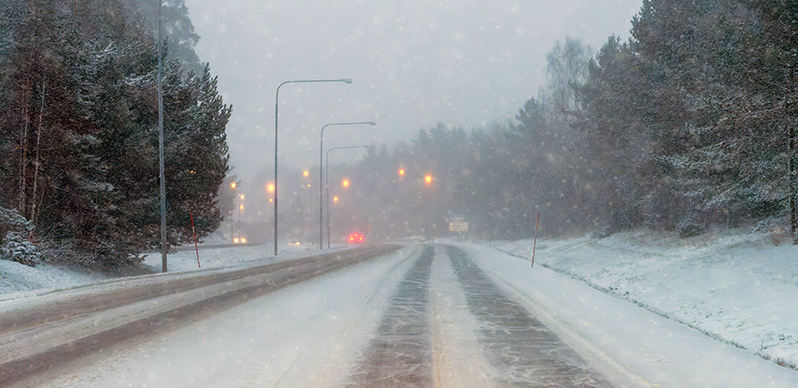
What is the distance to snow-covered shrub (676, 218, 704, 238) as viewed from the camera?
24.4 metres

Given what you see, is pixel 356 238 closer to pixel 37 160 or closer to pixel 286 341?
pixel 37 160

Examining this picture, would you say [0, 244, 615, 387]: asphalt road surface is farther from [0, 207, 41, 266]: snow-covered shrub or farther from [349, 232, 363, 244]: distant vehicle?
[349, 232, 363, 244]: distant vehicle

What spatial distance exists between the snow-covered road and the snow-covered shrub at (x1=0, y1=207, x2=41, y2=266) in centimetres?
807

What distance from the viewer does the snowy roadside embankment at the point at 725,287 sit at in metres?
8.22

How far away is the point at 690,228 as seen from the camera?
80.6 feet

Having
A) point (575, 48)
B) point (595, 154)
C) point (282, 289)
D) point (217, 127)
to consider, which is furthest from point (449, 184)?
point (282, 289)

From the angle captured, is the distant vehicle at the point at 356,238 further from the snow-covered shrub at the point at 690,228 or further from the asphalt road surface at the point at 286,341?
the asphalt road surface at the point at 286,341

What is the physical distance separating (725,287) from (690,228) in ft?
46.3

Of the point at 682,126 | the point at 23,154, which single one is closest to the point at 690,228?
the point at 682,126

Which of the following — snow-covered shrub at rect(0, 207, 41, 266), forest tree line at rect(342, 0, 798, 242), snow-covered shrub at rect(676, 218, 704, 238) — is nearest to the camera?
forest tree line at rect(342, 0, 798, 242)

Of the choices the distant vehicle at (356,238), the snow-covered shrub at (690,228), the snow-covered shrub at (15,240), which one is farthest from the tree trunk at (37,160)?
the distant vehicle at (356,238)

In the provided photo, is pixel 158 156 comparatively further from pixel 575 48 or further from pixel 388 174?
pixel 388 174

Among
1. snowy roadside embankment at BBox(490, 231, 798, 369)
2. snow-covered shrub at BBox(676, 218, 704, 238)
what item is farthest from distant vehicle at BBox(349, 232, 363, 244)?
snowy roadside embankment at BBox(490, 231, 798, 369)

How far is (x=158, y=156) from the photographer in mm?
21344
